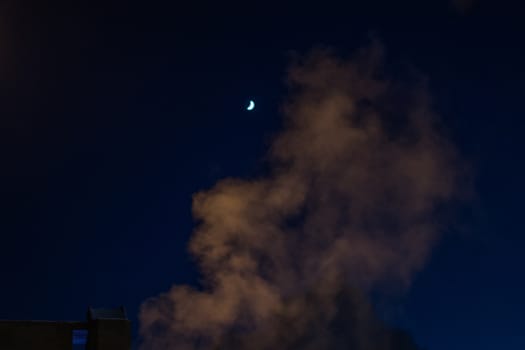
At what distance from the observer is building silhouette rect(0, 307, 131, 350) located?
23.2 metres

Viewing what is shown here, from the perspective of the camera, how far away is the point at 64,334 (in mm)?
23578

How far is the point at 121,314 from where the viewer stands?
24.8 meters

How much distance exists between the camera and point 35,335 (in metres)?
23.4

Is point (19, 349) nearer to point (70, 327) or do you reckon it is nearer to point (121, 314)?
point (70, 327)

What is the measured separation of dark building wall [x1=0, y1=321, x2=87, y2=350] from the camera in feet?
75.9

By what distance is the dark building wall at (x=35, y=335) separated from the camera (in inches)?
911

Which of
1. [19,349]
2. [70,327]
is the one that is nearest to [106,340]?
[70,327]

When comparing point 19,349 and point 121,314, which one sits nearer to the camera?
point 19,349

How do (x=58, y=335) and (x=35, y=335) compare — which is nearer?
(x=35, y=335)

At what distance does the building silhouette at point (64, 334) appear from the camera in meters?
23.2

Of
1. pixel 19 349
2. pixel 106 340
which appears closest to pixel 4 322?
pixel 19 349

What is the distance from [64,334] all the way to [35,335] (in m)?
0.93

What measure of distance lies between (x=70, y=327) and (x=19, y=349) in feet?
5.68

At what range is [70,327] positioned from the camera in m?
23.8
